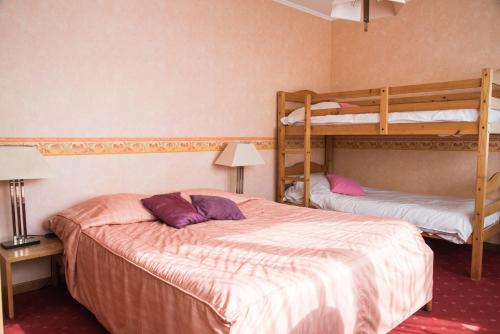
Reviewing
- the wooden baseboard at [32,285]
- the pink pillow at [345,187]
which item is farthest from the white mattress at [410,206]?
the wooden baseboard at [32,285]

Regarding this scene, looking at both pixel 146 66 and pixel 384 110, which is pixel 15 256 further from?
pixel 384 110

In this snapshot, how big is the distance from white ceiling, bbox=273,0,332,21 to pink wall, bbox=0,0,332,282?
0.30ft

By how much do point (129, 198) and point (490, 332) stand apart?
8.21ft

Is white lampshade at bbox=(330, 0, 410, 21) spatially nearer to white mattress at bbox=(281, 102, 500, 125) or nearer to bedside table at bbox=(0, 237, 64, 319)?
white mattress at bbox=(281, 102, 500, 125)

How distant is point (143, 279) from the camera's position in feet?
5.78

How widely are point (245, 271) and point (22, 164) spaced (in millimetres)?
1679

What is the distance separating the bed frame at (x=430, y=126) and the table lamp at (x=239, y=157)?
596 mm

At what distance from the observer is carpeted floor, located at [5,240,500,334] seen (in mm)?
2283

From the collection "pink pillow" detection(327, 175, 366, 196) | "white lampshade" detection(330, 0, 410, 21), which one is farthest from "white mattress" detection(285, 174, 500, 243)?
"white lampshade" detection(330, 0, 410, 21)

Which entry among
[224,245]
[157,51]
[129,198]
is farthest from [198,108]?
[224,245]

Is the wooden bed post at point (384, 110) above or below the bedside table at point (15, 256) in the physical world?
above

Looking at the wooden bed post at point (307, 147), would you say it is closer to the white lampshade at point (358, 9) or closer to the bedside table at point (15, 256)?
the white lampshade at point (358, 9)

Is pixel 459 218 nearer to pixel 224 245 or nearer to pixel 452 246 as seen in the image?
pixel 452 246

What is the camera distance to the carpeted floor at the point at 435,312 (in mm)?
2283
